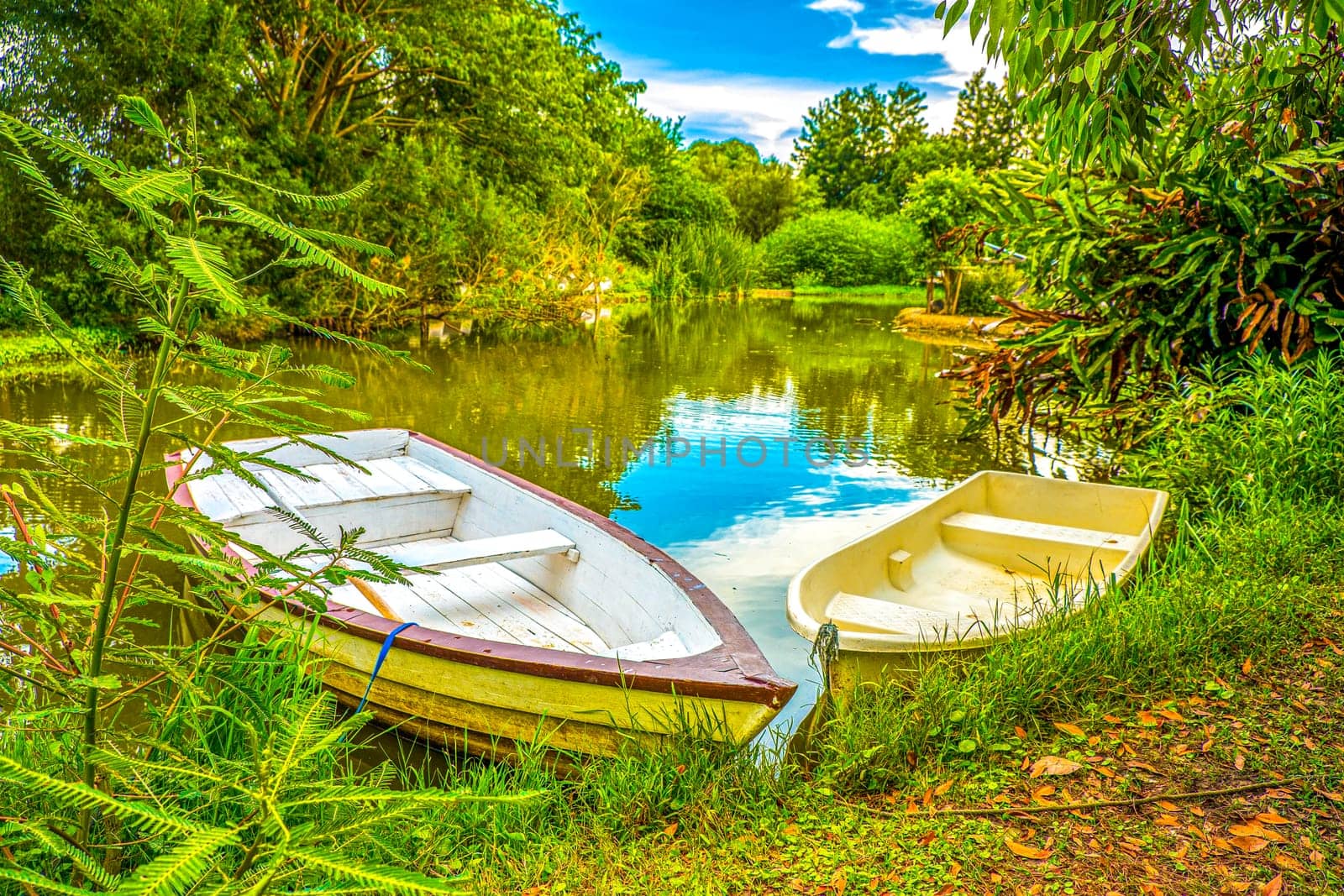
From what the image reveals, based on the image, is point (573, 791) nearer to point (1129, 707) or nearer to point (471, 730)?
point (471, 730)

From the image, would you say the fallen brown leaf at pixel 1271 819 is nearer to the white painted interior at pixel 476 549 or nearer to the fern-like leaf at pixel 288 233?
the white painted interior at pixel 476 549

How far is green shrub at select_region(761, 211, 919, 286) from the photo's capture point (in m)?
35.4

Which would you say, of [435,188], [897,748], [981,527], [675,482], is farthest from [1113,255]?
[435,188]

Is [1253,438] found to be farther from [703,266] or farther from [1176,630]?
[703,266]

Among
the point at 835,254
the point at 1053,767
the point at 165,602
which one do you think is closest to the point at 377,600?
the point at 165,602

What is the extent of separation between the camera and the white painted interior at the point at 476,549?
12.2 ft

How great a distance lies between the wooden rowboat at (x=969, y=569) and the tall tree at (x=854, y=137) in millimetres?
48628

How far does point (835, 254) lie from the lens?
116 ft

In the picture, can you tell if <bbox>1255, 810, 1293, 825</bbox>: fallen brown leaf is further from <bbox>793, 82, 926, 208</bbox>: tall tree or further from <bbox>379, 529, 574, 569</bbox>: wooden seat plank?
<bbox>793, 82, 926, 208</bbox>: tall tree

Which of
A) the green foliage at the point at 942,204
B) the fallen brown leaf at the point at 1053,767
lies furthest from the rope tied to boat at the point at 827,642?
the green foliage at the point at 942,204

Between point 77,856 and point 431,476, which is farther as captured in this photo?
point 431,476

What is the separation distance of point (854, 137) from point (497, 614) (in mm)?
54263

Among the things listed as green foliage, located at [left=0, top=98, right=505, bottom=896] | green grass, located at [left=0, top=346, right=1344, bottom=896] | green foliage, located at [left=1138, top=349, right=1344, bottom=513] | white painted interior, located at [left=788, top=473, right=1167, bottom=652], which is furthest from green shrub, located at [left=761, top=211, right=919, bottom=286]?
green foliage, located at [left=0, top=98, right=505, bottom=896]

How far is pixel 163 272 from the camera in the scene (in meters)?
1.51
